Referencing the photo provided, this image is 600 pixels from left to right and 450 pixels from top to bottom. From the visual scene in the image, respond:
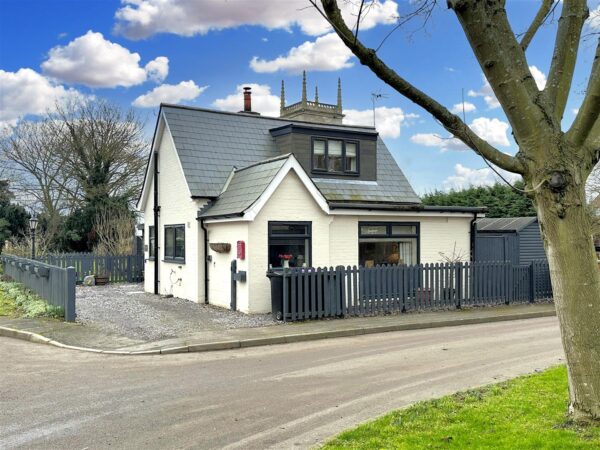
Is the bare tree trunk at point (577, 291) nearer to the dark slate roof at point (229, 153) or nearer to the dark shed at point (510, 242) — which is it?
the dark slate roof at point (229, 153)

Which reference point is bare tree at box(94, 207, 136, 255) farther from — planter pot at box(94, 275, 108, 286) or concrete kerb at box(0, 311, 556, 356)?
concrete kerb at box(0, 311, 556, 356)

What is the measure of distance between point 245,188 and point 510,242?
1186 cm

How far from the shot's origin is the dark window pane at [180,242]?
19.6 m

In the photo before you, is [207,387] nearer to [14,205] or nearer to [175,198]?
[175,198]

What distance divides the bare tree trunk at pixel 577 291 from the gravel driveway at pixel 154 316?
29.3 ft

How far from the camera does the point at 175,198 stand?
20000 millimetres

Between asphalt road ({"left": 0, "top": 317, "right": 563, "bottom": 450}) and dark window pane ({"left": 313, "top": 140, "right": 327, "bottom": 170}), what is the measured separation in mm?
8917

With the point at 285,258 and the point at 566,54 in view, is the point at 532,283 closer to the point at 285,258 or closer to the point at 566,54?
the point at 285,258

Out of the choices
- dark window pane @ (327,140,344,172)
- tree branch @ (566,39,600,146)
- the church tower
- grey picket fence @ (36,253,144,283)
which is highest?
the church tower

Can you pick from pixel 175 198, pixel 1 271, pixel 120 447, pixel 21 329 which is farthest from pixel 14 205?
pixel 120 447

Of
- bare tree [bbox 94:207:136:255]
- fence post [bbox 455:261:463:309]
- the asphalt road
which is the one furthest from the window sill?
bare tree [bbox 94:207:136:255]

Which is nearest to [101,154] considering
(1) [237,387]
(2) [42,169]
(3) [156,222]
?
(2) [42,169]

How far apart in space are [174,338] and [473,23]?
9137 mm

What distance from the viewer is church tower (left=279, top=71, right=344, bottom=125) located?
231 ft
